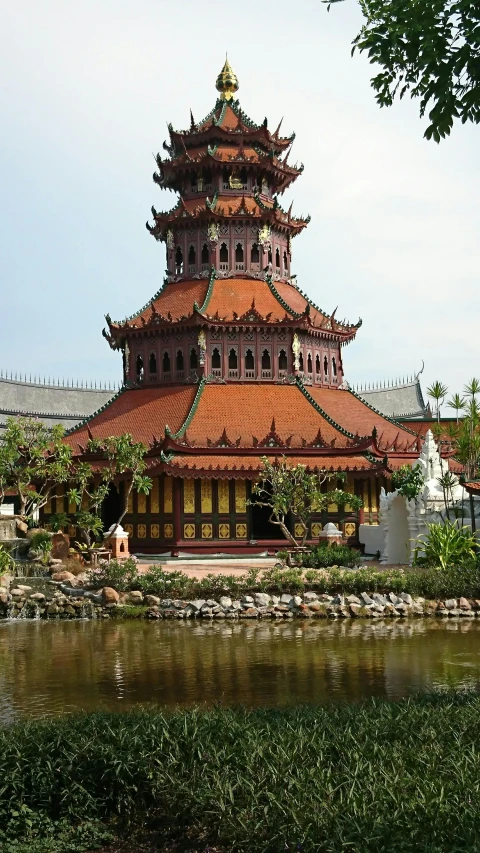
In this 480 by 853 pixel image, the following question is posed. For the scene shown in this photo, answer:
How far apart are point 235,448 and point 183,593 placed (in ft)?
37.5

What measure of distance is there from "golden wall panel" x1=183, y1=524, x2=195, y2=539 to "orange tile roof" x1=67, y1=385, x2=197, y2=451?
3766 mm

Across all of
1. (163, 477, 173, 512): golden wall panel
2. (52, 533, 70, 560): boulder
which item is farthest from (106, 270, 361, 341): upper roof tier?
(52, 533, 70, 560): boulder

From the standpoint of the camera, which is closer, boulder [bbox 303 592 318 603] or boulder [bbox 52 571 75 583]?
boulder [bbox 303 592 318 603]

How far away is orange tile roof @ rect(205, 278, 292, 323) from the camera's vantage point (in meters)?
38.8

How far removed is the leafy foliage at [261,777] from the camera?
6371mm

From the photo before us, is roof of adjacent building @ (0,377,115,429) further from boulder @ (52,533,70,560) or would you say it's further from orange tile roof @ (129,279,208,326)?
boulder @ (52,533,70,560)

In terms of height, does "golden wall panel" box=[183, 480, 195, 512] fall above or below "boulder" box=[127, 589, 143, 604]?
above

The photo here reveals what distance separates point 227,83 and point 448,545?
3045cm

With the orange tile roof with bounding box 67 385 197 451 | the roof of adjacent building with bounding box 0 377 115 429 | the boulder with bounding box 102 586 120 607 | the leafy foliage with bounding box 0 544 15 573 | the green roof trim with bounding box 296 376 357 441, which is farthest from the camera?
the roof of adjacent building with bounding box 0 377 115 429

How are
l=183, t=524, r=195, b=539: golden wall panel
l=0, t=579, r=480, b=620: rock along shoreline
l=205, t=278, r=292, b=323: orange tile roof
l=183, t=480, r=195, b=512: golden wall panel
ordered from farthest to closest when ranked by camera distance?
l=205, t=278, r=292, b=323: orange tile roof
l=183, t=480, r=195, b=512: golden wall panel
l=183, t=524, r=195, b=539: golden wall panel
l=0, t=579, r=480, b=620: rock along shoreline

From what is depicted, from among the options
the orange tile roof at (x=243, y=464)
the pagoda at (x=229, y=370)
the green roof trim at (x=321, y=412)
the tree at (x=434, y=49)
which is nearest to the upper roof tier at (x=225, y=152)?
the pagoda at (x=229, y=370)

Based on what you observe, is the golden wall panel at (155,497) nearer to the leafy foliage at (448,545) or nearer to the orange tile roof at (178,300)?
the orange tile roof at (178,300)

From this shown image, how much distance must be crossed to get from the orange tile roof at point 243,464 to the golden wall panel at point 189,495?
1181 mm

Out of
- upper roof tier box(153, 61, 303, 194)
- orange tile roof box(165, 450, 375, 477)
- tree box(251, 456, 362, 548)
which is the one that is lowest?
tree box(251, 456, 362, 548)
